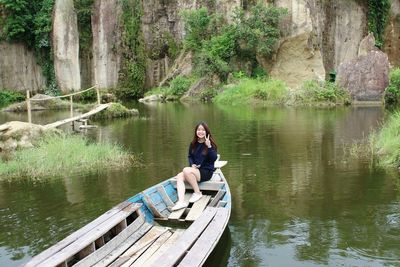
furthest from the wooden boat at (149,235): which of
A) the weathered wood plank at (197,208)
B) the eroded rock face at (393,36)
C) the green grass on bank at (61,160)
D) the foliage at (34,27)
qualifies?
the eroded rock face at (393,36)

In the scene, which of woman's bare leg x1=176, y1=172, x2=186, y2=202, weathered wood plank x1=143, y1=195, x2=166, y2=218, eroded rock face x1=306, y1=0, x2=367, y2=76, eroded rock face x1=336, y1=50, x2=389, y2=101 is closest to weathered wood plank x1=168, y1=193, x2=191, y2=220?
weathered wood plank x1=143, y1=195, x2=166, y2=218

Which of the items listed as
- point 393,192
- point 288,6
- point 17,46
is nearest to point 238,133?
point 393,192

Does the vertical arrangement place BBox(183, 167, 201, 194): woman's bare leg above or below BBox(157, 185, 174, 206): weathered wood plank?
above

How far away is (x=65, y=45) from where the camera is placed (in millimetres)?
37688

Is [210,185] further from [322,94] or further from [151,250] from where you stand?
[322,94]

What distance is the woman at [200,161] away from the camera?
8742 mm

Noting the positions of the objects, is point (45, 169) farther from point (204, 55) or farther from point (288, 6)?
point (288, 6)

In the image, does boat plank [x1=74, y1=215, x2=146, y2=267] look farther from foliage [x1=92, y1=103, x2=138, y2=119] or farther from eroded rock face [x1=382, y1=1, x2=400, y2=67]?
eroded rock face [x1=382, y1=1, x2=400, y2=67]

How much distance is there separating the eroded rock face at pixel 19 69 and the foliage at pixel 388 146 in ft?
100

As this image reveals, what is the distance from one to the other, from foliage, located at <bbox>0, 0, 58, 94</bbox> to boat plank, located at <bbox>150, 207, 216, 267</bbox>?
32.7 meters

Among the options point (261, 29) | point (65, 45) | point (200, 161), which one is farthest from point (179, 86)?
point (200, 161)

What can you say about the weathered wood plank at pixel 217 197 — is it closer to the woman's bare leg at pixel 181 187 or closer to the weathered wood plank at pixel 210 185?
the weathered wood plank at pixel 210 185

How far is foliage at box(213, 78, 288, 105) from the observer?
3138cm

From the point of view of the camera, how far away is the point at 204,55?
1372 inches
